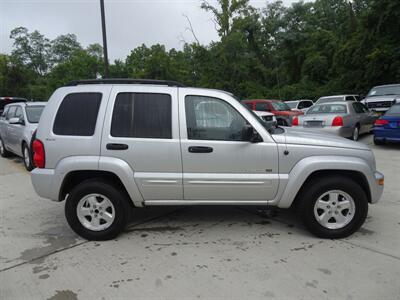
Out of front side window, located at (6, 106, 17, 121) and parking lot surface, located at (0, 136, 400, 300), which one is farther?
front side window, located at (6, 106, 17, 121)

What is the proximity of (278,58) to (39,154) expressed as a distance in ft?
116

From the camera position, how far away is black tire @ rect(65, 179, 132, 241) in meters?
3.85

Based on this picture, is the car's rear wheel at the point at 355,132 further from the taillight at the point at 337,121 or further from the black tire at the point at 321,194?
the black tire at the point at 321,194

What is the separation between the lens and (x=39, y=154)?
389 cm

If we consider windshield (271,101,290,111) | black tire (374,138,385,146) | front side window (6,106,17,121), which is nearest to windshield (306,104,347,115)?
black tire (374,138,385,146)

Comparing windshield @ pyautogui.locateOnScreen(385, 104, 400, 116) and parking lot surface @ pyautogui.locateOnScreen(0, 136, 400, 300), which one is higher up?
windshield @ pyautogui.locateOnScreen(385, 104, 400, 116)

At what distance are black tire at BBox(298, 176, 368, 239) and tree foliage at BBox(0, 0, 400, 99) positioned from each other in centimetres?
2050

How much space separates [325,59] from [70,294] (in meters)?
31.2

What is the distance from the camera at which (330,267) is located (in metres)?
3.23

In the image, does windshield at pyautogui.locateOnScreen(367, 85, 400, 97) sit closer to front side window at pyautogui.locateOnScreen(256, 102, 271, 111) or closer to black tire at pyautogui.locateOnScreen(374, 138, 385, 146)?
front side window at pyautogui.locateOnScreen(256, 102, 271, 111)

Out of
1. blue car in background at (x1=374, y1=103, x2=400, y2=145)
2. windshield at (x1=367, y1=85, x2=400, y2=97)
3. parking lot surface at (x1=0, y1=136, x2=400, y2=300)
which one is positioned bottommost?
parking lot surface at (x1=0, y1=136, x2=400, y2=300)

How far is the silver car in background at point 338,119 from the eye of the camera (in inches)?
394

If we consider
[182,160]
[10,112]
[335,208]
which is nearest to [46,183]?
[182,160]

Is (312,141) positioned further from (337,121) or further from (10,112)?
(10,112)
